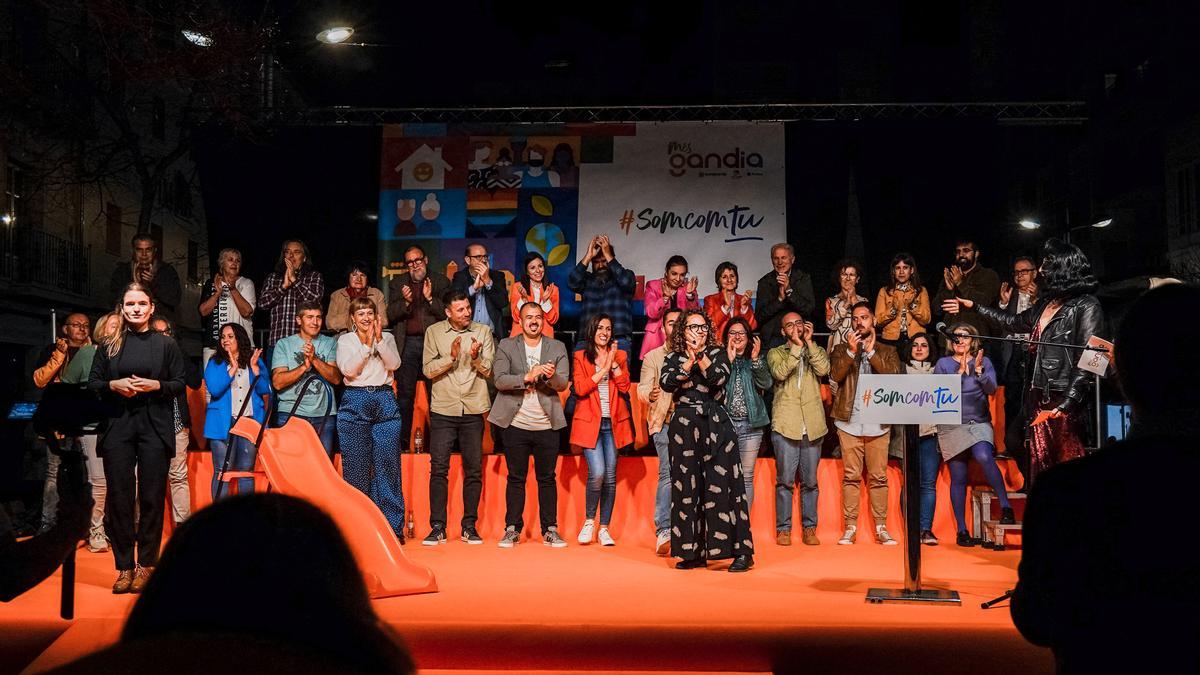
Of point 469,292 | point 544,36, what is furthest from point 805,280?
point 544,36

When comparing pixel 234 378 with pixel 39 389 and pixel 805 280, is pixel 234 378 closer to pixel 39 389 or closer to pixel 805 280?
pixel 39 389

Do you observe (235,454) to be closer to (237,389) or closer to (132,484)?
(237,389)

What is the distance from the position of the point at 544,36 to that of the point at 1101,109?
14619 mm

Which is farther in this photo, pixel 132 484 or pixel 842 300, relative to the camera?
pixel 842 300

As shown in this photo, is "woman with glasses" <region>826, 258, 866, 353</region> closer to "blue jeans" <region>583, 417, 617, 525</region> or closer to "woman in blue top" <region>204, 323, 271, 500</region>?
"blue jeans" <region>583, 417, 617, 525</region>

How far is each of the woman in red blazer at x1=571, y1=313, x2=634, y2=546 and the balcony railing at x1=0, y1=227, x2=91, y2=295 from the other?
9.99 meters

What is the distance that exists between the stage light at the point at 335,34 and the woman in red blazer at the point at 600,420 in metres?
4.52

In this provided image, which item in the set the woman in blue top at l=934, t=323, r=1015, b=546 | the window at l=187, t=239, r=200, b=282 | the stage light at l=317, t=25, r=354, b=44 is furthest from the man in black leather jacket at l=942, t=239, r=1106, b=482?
the window at l=187, t=239, r=200, b=282

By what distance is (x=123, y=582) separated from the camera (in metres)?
5.33

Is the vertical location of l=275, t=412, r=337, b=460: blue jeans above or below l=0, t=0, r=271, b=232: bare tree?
below

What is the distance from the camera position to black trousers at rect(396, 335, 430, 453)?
26.1 feet

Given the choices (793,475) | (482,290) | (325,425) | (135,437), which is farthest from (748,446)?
(135,437)

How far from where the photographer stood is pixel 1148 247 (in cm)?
1916

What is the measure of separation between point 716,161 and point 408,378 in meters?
3.92
